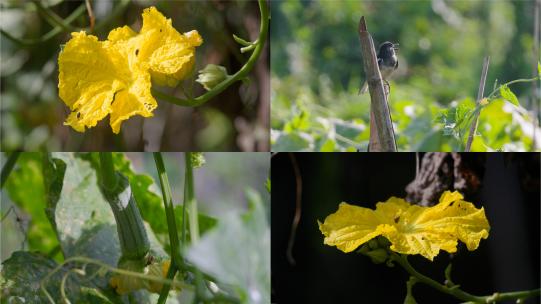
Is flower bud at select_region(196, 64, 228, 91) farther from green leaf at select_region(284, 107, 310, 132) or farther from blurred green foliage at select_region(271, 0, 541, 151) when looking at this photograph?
blurred green foliage at select_region(271, 0, 541, 151)

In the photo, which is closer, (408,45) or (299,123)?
(299,123)

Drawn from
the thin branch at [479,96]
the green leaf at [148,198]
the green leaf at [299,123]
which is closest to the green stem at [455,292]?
the thin branch at [479,96]

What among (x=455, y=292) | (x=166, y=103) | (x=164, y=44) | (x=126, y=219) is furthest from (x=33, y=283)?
(x=166, y=103)

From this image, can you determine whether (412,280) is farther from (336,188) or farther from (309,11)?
(309,11)

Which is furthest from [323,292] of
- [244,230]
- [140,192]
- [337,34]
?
[337,34]

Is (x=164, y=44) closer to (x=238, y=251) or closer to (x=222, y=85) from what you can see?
(x=222, y=85)

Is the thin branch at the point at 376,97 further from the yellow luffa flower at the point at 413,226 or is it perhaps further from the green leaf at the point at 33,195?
the green leaf at the point at 33,195
